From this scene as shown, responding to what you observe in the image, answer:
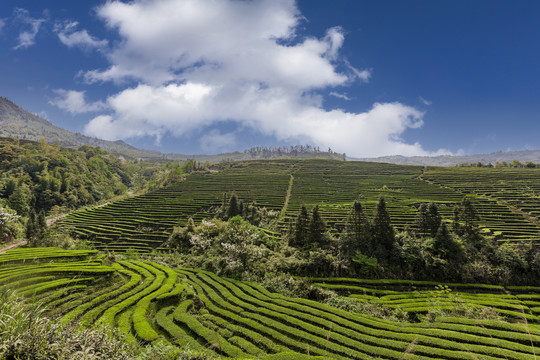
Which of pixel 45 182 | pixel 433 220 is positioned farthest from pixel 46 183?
pixel 433 220

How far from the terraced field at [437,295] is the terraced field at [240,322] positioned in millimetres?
4006

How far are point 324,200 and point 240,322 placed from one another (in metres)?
53.5

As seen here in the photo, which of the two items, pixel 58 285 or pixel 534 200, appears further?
pixel 534 200

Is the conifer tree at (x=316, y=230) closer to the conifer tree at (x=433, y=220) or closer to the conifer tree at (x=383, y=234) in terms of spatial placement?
the conifer tree at (x=383, y=234)

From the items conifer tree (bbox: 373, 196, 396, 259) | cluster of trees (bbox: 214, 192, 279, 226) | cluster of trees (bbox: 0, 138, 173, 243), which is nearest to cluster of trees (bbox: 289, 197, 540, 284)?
conifer tree (bbox: 373, 196, 396, 259)

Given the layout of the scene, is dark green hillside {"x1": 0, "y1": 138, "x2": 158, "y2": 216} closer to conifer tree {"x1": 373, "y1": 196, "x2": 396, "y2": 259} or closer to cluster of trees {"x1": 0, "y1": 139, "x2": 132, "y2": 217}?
cluster of trees {"x1": 0, "y1": 139, "x2": 132, "y2": 217}

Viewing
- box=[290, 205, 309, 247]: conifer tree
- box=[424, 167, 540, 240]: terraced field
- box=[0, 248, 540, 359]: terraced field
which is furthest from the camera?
box=[424, 167, 540, 240]: terraced field

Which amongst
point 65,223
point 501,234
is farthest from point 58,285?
point 501,234

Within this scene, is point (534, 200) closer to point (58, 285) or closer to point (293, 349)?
point (293, 349)

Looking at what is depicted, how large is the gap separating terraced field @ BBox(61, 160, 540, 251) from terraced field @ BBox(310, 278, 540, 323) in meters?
16.9

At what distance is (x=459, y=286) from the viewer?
23984 millimetres

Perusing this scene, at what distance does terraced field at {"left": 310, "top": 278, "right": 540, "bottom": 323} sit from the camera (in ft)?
64.0

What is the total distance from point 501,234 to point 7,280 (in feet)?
205

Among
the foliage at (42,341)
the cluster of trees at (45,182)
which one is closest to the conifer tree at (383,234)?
the foliage at (42,341)
